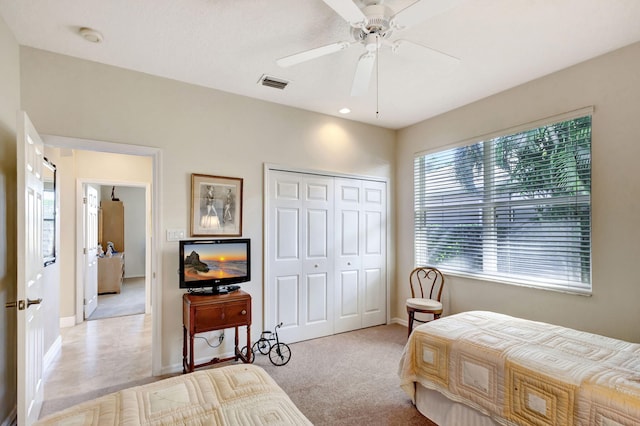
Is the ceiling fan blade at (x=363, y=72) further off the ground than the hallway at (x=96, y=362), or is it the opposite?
the ceiling fan blade at (x=363, y=72)

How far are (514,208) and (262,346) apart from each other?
9.81ft

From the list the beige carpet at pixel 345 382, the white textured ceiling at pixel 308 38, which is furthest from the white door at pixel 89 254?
the white textured ceiling at pixel 308 38

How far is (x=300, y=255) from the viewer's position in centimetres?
385

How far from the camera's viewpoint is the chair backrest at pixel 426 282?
4023mm

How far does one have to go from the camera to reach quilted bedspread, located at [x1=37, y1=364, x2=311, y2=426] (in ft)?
3.92

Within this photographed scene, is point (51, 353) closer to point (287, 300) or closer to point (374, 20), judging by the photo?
point (287, 300)

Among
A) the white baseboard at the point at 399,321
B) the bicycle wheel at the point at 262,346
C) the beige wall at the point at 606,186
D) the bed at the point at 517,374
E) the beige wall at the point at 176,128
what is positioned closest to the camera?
the bed at the point at 517,374

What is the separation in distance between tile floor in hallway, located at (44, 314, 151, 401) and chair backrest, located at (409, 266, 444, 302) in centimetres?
320

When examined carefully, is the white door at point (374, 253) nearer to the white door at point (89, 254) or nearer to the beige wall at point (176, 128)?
the beige wall at point (176, 128)

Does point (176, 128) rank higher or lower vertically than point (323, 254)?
higher

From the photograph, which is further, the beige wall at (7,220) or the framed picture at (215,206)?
the framed picture at (215,206)

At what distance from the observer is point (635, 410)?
1.39 m

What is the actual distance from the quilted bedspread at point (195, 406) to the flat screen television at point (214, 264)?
1558 millimetres

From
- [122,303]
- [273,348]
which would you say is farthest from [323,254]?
[122,303]
